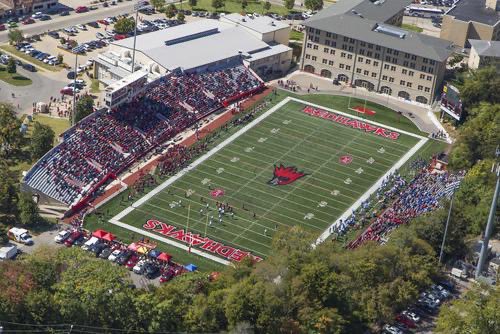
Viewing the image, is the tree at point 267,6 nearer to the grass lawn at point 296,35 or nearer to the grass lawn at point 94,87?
the grass lawn at point 296,35

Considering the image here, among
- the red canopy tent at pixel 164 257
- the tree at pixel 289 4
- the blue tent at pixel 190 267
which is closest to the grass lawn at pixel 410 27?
the tree at pixel 289 4

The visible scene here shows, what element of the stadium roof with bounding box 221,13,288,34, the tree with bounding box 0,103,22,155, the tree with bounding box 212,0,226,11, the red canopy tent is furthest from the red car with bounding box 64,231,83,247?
the tree with bounding box 212,0,226,11

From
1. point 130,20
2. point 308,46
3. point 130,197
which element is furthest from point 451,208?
point 130,20

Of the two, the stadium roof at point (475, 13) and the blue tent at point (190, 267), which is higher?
the stadium roof at point (475, 13)

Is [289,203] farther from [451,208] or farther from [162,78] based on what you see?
[162,78]

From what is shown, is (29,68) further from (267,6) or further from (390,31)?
(390,31)

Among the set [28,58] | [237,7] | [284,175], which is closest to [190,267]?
[284,175]
